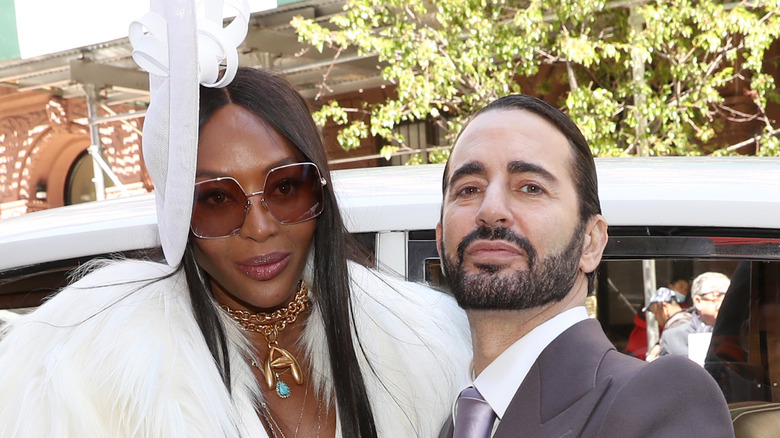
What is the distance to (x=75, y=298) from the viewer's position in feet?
5.59

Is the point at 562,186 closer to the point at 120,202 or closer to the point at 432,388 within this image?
the point at 432,388

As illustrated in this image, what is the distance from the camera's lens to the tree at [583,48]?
25.2 feet

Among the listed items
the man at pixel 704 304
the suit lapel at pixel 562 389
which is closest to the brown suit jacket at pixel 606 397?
the suit lapel at pixel 562 389

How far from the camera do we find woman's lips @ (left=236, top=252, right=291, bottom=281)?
1680 mm

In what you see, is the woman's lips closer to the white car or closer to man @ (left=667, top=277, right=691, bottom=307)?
the white car

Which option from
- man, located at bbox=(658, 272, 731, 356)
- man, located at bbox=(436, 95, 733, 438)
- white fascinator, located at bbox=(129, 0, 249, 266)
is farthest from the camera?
man, located at bbox=(658, 272, 731, 356)

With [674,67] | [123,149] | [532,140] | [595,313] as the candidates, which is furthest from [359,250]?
[123,149]

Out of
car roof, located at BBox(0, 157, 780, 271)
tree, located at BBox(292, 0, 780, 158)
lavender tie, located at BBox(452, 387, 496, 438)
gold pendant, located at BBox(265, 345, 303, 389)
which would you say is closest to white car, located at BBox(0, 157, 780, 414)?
car roof, located at BBox(0, 157, 780, 271)

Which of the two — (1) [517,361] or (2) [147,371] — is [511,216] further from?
(2) [147,371]

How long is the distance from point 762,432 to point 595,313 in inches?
30.1

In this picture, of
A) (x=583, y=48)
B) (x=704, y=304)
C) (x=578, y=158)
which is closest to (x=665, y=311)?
(x=704, y=304)

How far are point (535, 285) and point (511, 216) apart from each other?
0.13 metres

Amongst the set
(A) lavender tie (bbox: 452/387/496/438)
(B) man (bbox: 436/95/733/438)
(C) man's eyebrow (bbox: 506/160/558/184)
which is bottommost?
(A) lavender tie (bbox: 452/387/496/438)

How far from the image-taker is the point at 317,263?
1.93 m
